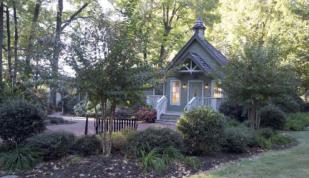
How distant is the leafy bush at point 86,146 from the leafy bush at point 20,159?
93 cm

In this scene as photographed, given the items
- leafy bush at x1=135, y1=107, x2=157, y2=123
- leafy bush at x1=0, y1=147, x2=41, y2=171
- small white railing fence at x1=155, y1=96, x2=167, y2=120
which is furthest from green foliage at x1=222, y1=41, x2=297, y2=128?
small white railing fence at x1=155, y1=96, x2=167, y2=120

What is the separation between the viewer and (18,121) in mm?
8008

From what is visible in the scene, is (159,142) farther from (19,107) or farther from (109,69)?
(19,107)

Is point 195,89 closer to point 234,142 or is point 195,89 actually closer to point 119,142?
point 234,142

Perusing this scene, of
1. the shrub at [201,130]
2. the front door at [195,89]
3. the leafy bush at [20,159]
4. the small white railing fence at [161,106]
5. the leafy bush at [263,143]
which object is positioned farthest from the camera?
the front door at [195,89]

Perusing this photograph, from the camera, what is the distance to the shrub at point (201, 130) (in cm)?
820

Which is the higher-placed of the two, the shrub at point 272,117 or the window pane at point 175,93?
the window pane at point 175,93

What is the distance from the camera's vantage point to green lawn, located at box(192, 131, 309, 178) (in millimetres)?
6449

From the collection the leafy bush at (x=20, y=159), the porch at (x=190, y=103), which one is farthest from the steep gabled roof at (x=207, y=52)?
the leafy bush at (x=20, y=159)

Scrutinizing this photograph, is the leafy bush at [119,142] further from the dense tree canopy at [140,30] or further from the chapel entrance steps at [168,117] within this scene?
the chapel entrance steps at [168,117]

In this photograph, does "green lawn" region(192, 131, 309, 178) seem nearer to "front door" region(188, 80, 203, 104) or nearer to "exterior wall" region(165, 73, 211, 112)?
"exterior wall" region(165, 73, 211, 112)

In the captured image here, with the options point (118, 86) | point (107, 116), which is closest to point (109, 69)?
point (118, 86)

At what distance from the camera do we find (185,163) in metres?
7.27

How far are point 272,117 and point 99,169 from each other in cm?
1098
